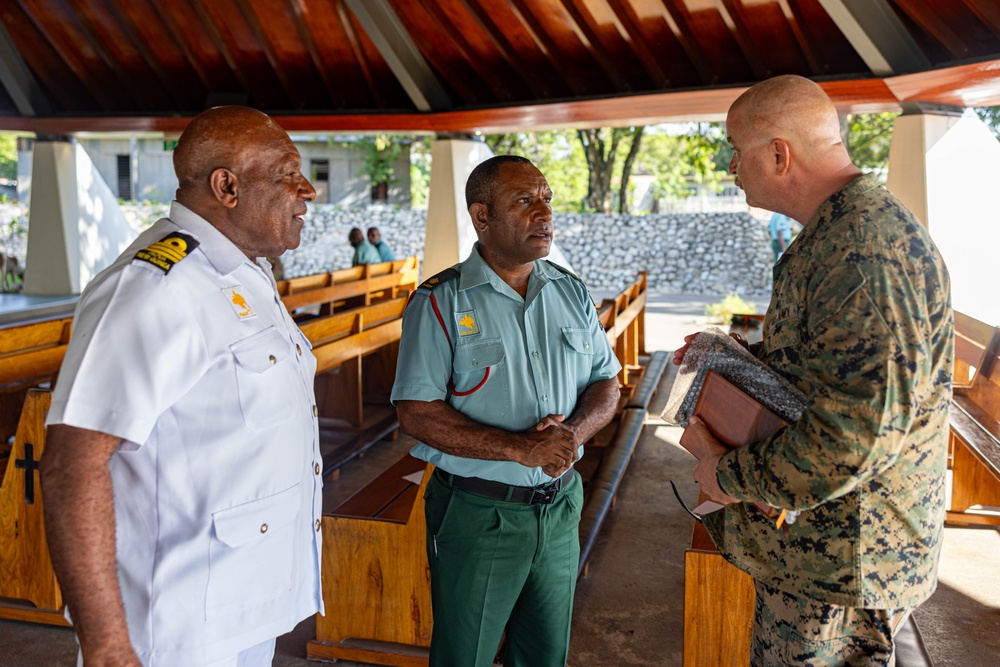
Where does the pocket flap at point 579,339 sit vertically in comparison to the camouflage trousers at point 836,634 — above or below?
above

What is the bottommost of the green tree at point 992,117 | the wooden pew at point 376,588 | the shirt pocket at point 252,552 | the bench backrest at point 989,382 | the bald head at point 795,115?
the wooden pew at point 376,588

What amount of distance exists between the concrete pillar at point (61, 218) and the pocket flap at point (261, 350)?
11651mm

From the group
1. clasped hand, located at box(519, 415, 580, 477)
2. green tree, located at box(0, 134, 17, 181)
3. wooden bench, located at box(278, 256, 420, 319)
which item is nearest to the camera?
clasped hand, located at box(519, 415, 580, 477)

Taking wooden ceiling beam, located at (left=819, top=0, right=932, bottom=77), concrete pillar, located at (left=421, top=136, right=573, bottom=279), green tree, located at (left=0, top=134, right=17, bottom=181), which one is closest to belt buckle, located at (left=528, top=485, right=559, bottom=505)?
wooden ceiling beam, located at (left=819, top=0, right=932, bottom=77)

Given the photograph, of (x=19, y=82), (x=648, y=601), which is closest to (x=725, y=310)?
(x=648, y=601)

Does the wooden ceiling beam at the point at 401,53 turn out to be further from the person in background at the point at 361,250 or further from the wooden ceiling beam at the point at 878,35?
the wooden ceiling beam at the point at 878,35

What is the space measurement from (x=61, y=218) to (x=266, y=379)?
1205cm

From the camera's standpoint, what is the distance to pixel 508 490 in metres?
2.25

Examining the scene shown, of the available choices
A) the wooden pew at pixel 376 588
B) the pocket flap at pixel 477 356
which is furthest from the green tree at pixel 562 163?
the pocket flap at pixel 477 356

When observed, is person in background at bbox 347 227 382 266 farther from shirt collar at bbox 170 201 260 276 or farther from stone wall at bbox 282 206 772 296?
shirt collar at bbox 170 201 260 276

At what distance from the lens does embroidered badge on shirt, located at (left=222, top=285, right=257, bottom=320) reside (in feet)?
5.52

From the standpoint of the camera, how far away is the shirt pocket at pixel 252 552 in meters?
1.60

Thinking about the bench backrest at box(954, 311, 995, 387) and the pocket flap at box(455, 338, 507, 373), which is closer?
the pocket flap at box(455, 338, 507, 373)

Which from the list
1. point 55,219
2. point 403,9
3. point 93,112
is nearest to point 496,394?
point 403,9
